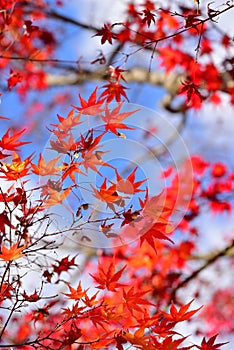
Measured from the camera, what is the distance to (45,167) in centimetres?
177

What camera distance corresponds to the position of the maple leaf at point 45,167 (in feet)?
5.77

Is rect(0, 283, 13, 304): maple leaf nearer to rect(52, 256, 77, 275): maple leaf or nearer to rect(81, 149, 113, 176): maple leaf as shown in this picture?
rect(52, 256, 77, 275): maple leaf

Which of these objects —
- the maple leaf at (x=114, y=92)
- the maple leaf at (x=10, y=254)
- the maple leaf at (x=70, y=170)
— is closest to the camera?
the maple leaf at (x=10, y=254)

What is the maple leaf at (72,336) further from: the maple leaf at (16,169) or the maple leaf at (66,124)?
the maple leaf at (66,124)

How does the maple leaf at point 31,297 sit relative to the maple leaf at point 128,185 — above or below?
below

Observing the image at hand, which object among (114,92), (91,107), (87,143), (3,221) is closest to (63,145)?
(87,143)

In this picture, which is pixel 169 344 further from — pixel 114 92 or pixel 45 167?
pixel 114 92

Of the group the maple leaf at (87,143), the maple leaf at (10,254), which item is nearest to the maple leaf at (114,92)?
the maple leaf at (87,143)

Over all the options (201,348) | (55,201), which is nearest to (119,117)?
(55,201)

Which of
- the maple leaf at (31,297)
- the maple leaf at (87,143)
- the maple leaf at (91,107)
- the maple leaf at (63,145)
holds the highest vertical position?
the maple leaf at (91,107)

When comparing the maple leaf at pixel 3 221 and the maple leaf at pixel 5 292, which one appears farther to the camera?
the maple leaf at pixel 3 221

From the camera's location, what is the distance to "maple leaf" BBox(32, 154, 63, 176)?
1.76 meters

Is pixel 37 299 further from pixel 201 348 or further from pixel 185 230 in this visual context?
pixel 185 230

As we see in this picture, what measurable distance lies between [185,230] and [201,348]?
273 centimetres
